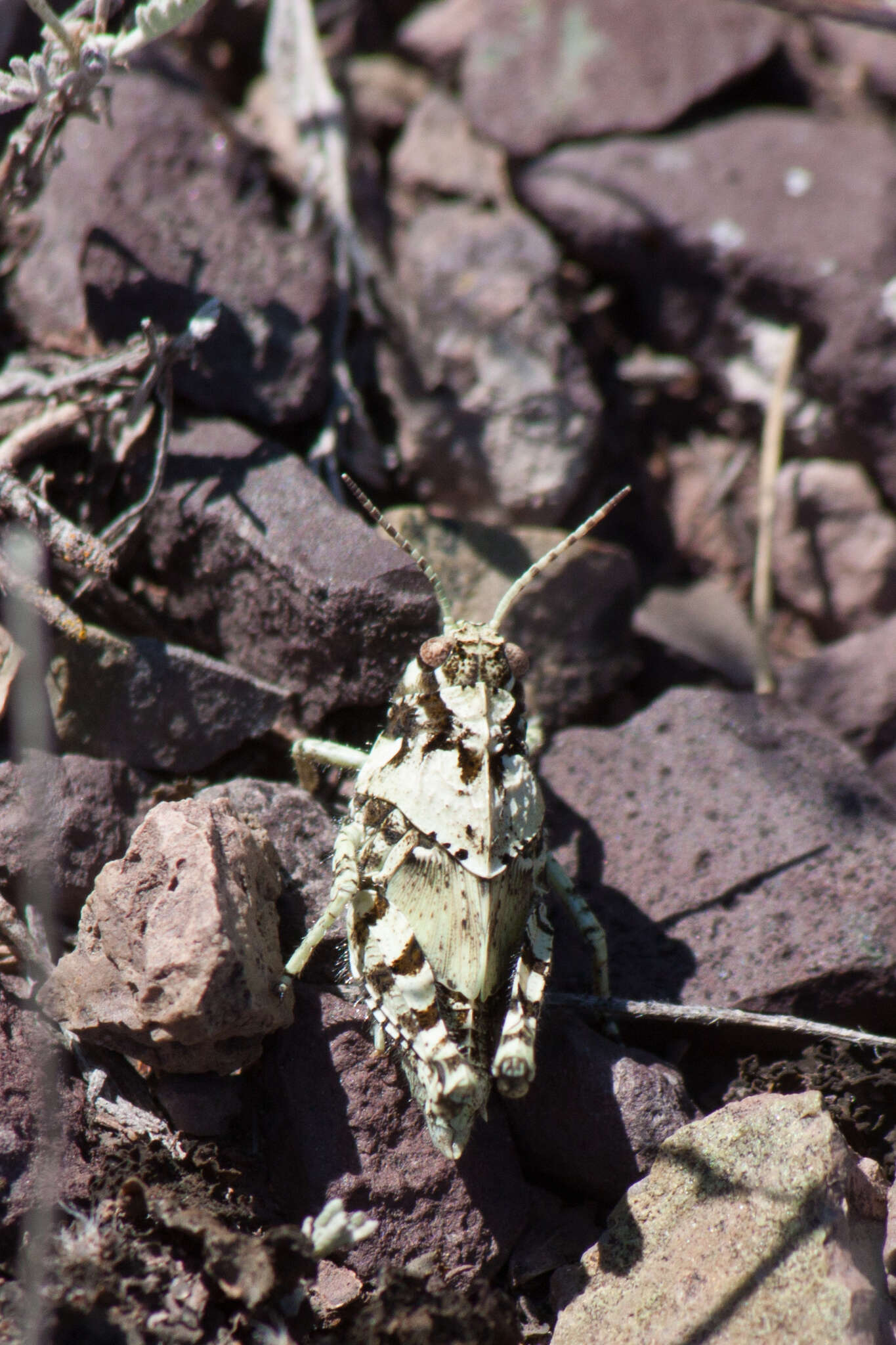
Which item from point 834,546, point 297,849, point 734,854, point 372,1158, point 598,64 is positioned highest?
point 598,64

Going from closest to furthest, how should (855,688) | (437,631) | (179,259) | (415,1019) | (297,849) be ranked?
(415,1019) → (297,849) → (437,631) → (179,259) → (855,688)

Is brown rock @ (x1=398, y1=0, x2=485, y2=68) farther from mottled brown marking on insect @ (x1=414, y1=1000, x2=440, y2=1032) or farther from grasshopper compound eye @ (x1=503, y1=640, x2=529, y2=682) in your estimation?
mottled brown marking on insect @ (x1=414, y1=1000, x2=440, y2=1032)

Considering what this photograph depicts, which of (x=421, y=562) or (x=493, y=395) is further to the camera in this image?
(x=493, y=395)

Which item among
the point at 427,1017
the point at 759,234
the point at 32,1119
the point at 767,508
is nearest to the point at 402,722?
the point at 427,1017

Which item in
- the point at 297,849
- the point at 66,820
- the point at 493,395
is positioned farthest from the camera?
the point at 493,395

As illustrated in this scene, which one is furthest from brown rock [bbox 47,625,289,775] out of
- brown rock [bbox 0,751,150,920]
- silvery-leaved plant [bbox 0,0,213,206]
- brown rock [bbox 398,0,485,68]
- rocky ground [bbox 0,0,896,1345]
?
brown rock [bbox 398,0,485,68]

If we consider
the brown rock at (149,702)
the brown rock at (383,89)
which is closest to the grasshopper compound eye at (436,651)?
the brown rock at (149,702)

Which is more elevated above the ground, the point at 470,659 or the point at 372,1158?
the point at 470,659

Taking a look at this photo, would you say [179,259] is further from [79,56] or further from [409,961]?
[409,961]
